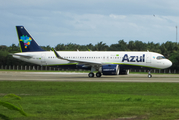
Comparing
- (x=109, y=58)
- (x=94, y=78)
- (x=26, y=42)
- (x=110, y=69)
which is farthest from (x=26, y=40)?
(x=110, y=69)

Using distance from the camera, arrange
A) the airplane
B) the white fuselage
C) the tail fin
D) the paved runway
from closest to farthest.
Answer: the paved runway → the airplane → the white fuselage → the tail fin

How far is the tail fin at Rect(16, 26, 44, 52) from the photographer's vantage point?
4641 cm

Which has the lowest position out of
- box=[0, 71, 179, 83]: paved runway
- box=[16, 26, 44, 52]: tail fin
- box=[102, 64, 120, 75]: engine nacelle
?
box=[0, 71, 179, 83]: paved runway

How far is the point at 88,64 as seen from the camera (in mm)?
40688

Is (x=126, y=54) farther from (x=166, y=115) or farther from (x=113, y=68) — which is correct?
(x=166, y=115)

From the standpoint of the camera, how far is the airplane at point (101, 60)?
40147mm

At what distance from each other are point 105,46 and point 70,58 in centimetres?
8741

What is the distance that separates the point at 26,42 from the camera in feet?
153

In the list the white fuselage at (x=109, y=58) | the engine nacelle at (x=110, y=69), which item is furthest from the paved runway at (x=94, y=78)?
the white fuselage at (x=109, y=58)

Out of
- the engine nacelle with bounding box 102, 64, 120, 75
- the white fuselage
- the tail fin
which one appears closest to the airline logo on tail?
the tail fin

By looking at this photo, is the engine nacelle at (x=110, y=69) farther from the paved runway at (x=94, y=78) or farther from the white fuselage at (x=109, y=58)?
the white fuselage at (x=109, y=58)

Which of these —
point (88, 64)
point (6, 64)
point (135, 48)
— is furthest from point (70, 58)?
point (135, 48)

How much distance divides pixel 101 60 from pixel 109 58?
1267mm

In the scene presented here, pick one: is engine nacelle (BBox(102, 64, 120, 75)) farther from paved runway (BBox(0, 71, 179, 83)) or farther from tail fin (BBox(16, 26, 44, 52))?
tail fin (BBox(16, 26, 44, 52))
